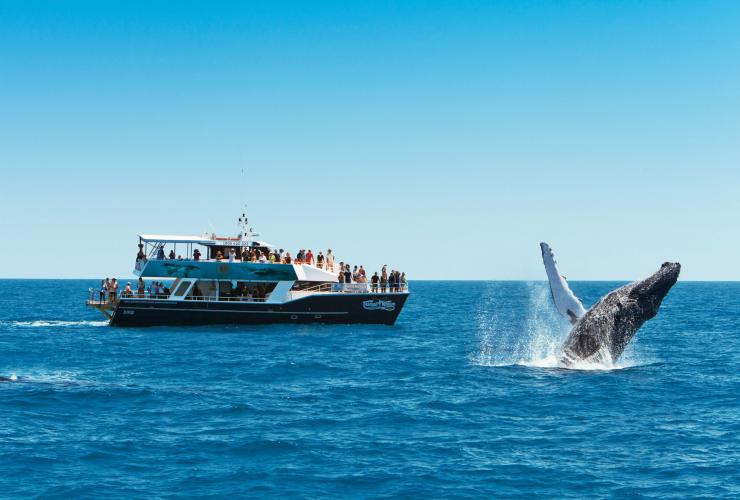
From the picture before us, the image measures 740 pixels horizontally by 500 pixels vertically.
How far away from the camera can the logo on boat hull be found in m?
45.3

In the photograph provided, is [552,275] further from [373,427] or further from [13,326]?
[13,326]

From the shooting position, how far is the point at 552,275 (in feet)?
77.5

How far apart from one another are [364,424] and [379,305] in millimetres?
26961

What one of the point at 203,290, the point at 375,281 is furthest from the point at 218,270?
the point at 375,281

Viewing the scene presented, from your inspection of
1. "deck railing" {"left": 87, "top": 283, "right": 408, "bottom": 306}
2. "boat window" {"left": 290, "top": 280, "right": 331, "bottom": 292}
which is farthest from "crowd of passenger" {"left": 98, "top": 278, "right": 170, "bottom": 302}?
"boat window" {"left": 290, "top": 280, "right": 331, "bottom": 292}

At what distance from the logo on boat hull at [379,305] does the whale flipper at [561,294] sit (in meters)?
21.8

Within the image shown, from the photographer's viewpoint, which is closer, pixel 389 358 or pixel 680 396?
pixel 680 396

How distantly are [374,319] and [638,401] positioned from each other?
25.6 m

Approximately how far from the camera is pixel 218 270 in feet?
147

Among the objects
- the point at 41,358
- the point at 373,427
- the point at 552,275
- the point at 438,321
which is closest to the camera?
the point at 373,427

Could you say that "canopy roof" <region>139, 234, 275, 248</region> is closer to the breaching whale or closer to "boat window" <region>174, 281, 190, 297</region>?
"boat window" <region>174, 281, 190, 297</region>

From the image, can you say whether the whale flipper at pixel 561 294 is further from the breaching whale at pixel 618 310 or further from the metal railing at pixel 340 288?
the metal railing at pixel 340 288

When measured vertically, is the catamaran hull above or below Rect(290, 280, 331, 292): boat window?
below

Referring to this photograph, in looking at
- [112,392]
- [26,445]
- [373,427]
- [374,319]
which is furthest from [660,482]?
[374,319]
